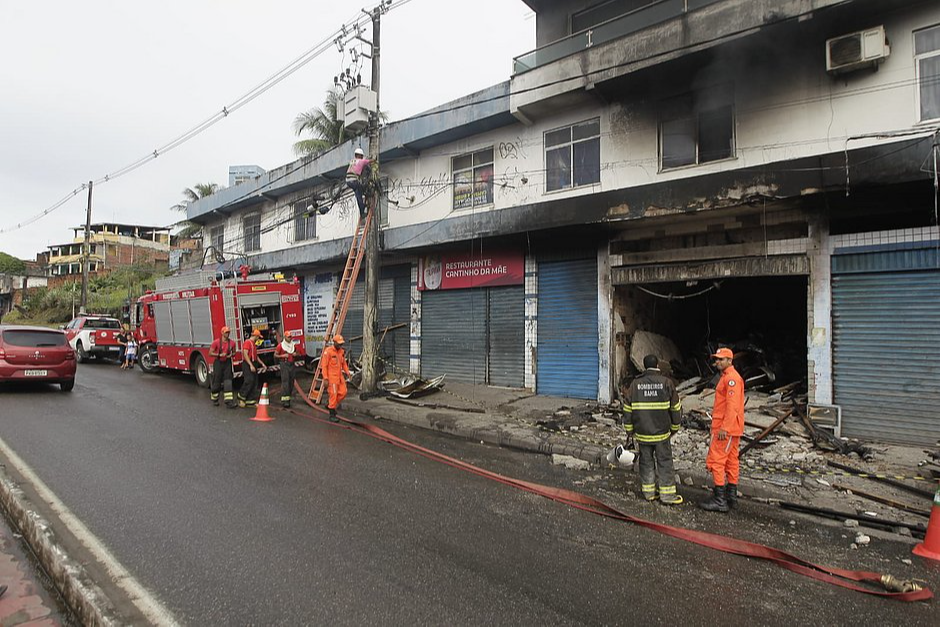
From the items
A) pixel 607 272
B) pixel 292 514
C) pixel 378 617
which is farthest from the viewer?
pixel 607 272

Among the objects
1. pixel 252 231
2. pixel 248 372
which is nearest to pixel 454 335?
pixel 248 372

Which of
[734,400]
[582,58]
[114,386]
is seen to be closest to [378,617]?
[734,400]

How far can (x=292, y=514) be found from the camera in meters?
4.76

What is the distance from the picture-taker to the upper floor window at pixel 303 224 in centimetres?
1914

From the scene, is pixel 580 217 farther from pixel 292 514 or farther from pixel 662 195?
pixel 292 514

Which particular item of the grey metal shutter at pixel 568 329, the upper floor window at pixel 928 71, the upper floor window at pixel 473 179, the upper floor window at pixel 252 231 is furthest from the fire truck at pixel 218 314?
the upper floor window at pixel 928 71

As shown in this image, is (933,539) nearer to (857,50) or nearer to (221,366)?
(857,50)

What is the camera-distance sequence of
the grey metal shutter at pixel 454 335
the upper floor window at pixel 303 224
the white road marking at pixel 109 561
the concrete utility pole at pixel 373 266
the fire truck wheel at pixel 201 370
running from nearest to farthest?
the white road marking at pixel 109 561, the concrete utility pole at pixel 373 266, the grey metal shutter at pixel 454 335, the fire truck wheel at pixel 201 370, the upper floor window at pixel 303 224

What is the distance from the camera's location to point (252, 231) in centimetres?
2216

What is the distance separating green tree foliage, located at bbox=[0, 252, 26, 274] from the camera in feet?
202

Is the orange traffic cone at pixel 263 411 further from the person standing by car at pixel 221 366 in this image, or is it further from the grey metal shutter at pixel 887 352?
the grey metal shutter at pixel 887 352

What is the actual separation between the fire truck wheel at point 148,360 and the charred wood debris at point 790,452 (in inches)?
552

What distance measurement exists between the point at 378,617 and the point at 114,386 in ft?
44.5

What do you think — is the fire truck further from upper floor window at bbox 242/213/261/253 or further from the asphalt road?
upper floor window at bbox 242/213/261/253
